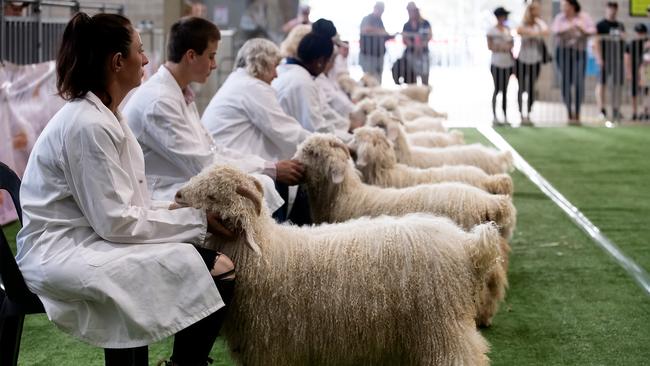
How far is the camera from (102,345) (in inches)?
115

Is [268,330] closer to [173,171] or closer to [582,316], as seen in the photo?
[173,171]

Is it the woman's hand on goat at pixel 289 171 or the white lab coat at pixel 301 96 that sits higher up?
the white lab coat at pixel 301 96

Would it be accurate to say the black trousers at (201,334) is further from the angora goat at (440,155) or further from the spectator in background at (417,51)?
the spectator in background at (417,51)

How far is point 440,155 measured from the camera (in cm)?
671

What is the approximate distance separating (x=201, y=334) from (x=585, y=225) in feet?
16.6

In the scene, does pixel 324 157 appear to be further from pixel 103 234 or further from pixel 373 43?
pixel 373 43

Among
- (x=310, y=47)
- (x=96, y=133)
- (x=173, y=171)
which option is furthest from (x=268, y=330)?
(x=310, y=47)

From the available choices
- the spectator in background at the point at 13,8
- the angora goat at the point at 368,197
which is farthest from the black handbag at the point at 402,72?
the angora goat at the point at 368,197

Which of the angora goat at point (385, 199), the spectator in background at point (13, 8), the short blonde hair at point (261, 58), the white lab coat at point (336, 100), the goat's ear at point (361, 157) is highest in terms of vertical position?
the spectator in background at point (13, 8)

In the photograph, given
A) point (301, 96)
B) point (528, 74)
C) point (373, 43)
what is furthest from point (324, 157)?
point (528, 74)

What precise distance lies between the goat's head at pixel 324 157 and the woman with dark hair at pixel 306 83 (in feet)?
5.07

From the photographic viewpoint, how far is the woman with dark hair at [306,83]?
6.64 m

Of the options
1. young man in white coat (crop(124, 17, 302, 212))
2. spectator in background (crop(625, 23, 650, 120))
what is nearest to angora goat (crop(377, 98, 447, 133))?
young man in white coat (crop(124, 17, 302, 212))

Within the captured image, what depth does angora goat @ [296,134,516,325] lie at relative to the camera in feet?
15.5
